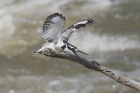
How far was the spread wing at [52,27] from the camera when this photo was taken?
272 centimetres

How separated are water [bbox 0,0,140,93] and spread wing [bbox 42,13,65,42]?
3.06m

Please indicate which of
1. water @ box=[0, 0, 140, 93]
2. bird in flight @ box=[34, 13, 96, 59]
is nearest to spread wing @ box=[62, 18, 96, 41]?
bird in flight @ box=[34, 13, 96, 59]

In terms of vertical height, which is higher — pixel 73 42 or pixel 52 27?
pixel 73 42

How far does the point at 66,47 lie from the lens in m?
2.55

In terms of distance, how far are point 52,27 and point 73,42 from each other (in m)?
4.91

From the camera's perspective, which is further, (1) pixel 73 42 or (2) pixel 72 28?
(1) pixel 73 42

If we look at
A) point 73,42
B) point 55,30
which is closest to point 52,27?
point 55,30

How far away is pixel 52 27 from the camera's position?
2748 millimetres

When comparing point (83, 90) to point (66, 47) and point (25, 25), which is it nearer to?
point (25, 25)

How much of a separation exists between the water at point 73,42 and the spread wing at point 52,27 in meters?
3.06

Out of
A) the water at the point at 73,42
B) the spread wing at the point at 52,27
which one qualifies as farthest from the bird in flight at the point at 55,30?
the water at the point at 73,42

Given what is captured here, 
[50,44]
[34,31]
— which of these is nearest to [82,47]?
[34,31]

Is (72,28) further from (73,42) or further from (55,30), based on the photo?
(73,42)

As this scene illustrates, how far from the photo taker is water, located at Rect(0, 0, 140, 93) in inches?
235
